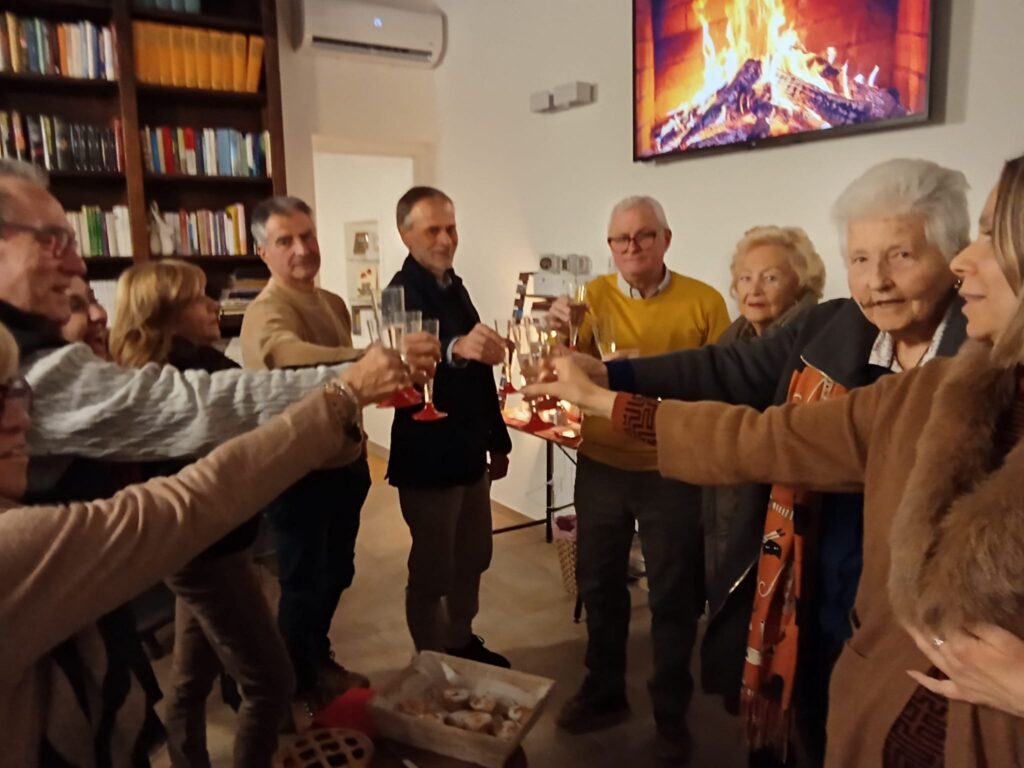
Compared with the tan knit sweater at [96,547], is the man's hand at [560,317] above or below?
above

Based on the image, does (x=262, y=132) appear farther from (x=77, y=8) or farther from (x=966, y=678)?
(x=966, y=678)

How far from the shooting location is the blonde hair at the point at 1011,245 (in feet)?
2.94

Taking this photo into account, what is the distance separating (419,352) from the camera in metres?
1.51

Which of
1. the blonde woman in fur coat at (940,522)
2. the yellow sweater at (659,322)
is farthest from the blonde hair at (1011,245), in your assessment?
the yellow sweater at (659,322)

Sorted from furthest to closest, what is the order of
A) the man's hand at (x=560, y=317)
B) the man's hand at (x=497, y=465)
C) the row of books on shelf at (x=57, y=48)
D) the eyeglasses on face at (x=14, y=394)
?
the row of books on shelf at (x=57, y=48) < the man's hand at (x=497, y=465) < the man's hand at (x=560, y=317) < the eyeglasses on face at (x=14, y=394)

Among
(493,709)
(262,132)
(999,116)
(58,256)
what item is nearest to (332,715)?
(493,709)

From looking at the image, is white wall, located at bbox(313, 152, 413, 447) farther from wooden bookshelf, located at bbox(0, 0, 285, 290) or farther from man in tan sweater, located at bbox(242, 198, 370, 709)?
man in tan sweater, located at bbox(242, 198, 370, 709)

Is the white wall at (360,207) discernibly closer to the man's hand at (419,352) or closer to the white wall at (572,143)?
the white wall at (572,143)

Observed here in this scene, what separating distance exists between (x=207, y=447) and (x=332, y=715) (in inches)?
23.5

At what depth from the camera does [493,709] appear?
1.60m

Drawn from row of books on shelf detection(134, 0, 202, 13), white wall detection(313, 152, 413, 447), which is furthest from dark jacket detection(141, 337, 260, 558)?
white wall detection(313, 152, 413, 447)

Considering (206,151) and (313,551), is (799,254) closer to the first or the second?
(313,551)

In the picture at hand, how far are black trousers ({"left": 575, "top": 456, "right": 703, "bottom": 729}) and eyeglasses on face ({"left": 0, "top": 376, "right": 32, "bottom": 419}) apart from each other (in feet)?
5.00

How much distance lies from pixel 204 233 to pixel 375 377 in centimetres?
302
